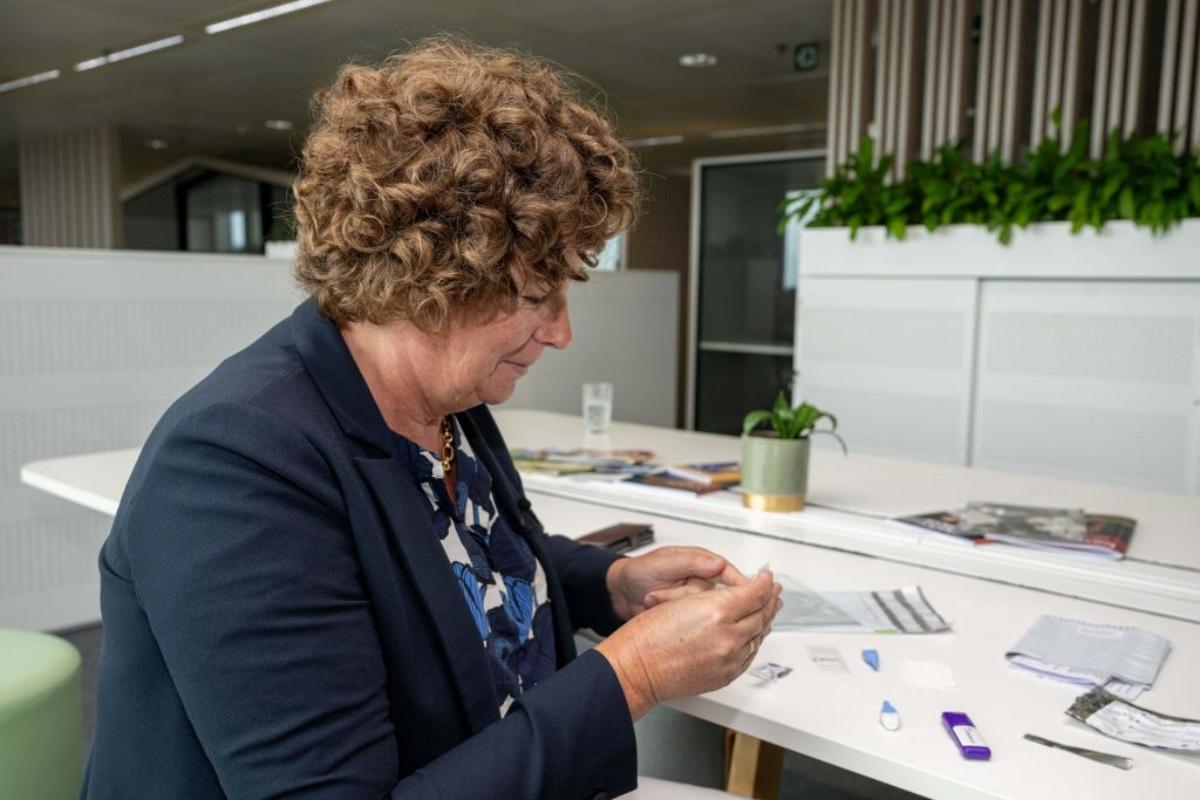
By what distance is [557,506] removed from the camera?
2086 millimetres

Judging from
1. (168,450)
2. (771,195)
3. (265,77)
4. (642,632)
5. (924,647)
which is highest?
(265,77)

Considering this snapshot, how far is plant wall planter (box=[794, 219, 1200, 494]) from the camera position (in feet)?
11.6

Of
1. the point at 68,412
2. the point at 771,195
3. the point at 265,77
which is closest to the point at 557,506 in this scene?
the point at 68,412

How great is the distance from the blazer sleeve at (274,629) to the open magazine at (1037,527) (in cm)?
115

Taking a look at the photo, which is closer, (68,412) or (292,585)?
(292,585)

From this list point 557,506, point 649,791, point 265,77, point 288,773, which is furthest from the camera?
point 265,77

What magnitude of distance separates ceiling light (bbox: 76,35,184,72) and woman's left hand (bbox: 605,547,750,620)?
5.86 meters

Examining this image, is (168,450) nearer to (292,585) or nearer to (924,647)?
(292,585)

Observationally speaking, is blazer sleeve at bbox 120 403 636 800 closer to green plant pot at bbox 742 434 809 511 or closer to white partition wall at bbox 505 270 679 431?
green plant pot at bbox 742 434 809 511

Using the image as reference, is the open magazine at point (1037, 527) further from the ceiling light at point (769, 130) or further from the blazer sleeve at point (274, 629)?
the ceiling light at point (769, 130)

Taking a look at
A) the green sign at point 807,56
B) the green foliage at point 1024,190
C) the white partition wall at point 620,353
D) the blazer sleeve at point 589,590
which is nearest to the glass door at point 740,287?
the white partition wall at point 620,353

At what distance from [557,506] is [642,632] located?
3.56 feet

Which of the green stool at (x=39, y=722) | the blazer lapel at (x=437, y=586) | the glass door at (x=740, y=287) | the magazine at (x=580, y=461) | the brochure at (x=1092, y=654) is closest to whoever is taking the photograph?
the blazer lapel at (x=437, y=586)

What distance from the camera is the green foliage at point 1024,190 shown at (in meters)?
3.48
